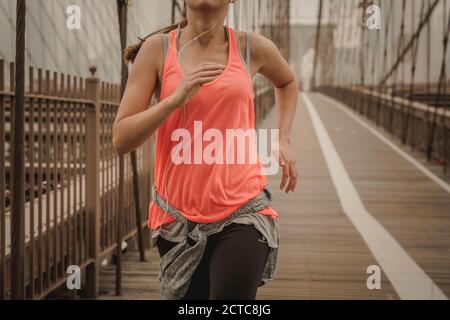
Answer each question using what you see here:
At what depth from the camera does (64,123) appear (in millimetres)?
2873

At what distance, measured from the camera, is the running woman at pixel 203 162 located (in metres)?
1.21

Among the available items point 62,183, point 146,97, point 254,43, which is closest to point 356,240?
point 62,183

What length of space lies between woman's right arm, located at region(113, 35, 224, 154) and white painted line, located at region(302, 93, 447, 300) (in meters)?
2.02

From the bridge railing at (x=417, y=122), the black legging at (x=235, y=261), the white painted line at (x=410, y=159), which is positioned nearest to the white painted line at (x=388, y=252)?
the white painted line at (x=410, y=159)

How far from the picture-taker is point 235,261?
4.00ft

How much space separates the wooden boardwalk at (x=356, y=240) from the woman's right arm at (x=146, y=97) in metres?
1.95

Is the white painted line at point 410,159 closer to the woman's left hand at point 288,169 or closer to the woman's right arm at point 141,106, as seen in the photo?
the woman's left hand at point 288,169

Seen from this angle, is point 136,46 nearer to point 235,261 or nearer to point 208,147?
point 208,147

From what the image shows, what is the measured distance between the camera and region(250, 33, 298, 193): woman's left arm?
A: 1335 millimetres

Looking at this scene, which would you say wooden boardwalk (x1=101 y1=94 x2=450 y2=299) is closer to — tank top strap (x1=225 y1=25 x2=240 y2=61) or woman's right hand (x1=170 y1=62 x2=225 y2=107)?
tank top strap (x1=225 y1=25 x2=240 y2=61)

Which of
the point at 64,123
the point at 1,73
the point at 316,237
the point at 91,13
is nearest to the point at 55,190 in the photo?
the point at 64,123

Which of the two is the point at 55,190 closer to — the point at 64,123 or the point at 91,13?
the point at 64,123
